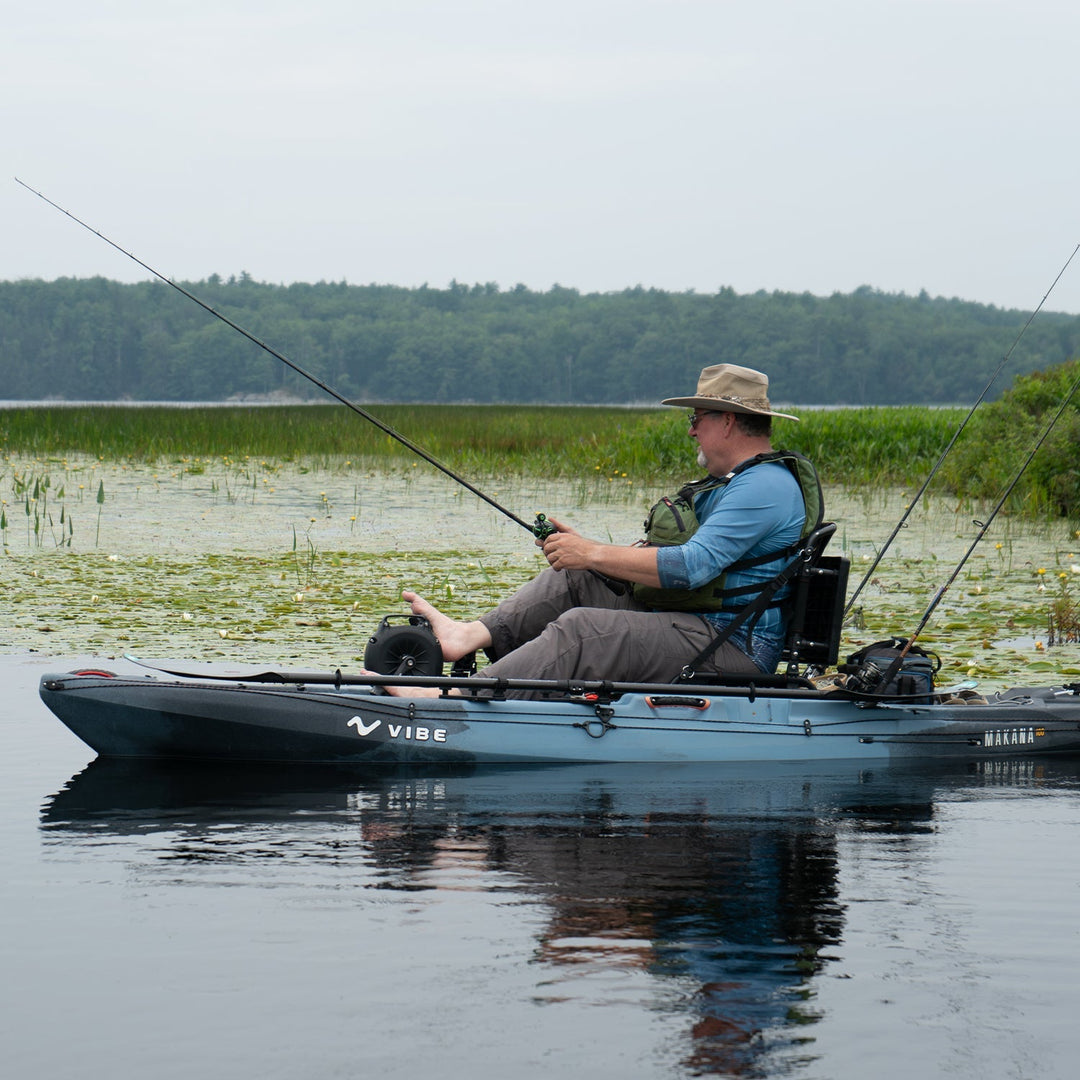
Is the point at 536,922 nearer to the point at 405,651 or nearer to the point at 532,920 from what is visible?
the point at 532,920

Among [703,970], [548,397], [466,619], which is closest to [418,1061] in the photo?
[703,970]

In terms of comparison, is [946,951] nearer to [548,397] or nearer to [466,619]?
[466,619]

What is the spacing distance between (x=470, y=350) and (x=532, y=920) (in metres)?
91.6

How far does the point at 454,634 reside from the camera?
20.2ft

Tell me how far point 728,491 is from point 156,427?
857 inches

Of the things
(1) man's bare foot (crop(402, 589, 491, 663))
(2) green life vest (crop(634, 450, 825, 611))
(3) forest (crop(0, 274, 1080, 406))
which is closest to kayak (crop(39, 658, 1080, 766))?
(1) man's bare foot (crop(402, 589, 491, 663))

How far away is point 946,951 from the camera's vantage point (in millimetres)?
4090

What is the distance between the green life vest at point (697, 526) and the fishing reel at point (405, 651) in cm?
81

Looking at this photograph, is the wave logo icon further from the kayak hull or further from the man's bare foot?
the man's bare foot

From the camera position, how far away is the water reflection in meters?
3.77

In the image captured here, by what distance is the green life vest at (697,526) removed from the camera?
579cm

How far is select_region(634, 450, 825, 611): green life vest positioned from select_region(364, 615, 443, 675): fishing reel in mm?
809

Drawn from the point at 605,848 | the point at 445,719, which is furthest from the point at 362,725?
the point at 605,848

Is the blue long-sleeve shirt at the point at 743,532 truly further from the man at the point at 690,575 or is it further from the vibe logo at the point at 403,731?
the vibe logo at the point at 403,731
